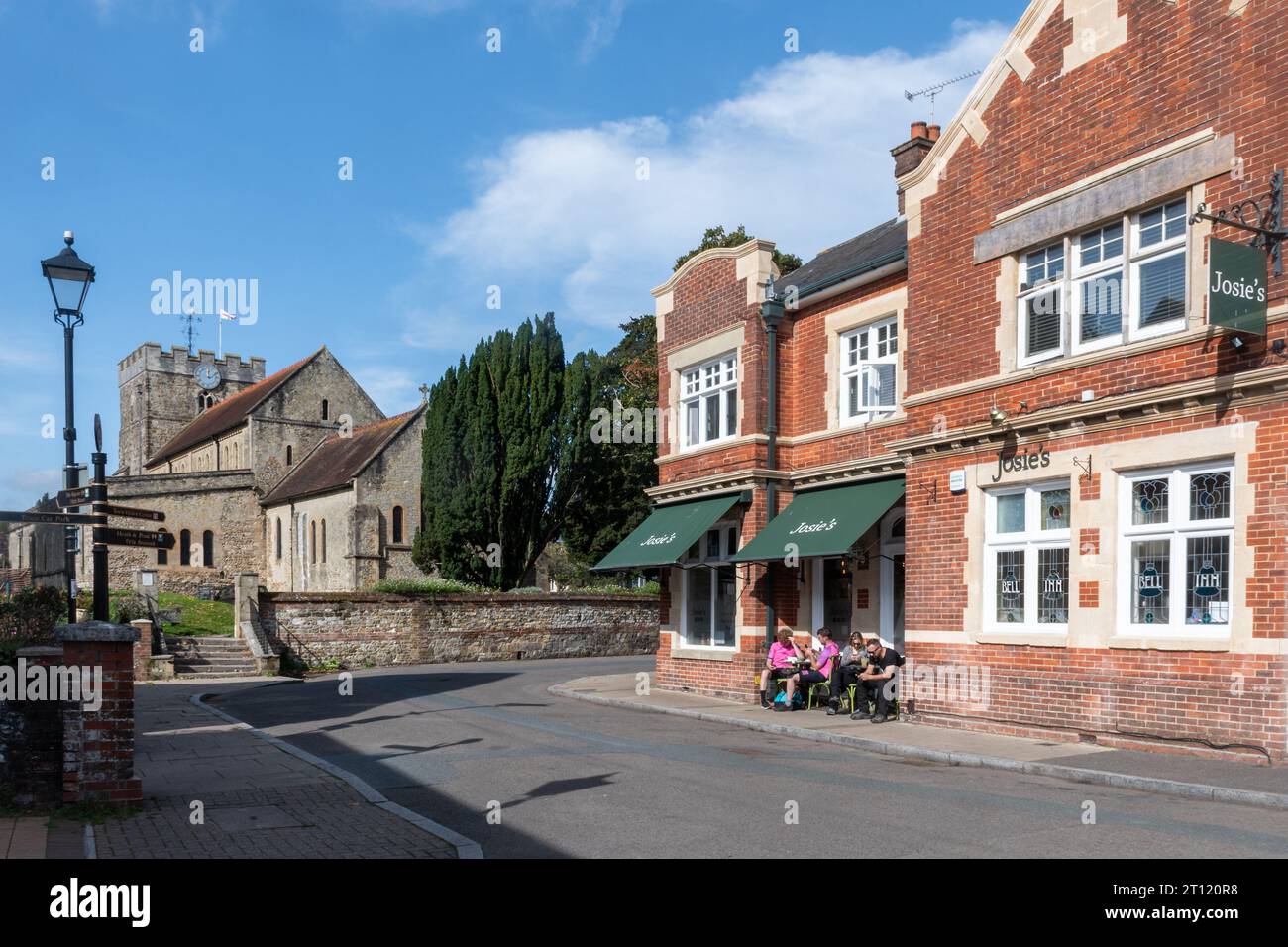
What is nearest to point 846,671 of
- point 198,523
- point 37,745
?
point 37,745

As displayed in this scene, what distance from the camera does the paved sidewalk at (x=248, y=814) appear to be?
7.55m

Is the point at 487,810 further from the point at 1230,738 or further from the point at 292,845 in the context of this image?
the point at 1230,738

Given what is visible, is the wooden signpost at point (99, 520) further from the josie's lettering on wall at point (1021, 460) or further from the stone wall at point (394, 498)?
the stone wall at point (394, 498)

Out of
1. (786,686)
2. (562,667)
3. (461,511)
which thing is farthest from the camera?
(461,511)

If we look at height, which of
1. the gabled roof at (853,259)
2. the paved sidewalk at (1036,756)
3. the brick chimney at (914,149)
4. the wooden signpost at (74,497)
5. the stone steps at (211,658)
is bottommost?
the stone steps at (211,658)

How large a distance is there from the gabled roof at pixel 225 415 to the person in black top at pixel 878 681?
4308cm

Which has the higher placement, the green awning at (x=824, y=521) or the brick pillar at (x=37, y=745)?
the green awning at (x=824, y=521)

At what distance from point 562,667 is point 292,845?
71.0 feet

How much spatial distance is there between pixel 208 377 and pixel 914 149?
188 ft

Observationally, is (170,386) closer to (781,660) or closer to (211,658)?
(211,658)

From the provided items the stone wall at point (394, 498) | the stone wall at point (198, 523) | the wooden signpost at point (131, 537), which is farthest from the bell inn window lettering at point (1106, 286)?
the stone wall at point (198, 523)

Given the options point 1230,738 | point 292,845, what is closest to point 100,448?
point 292,845

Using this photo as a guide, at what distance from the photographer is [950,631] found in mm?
14523

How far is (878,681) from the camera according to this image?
15281 mm
